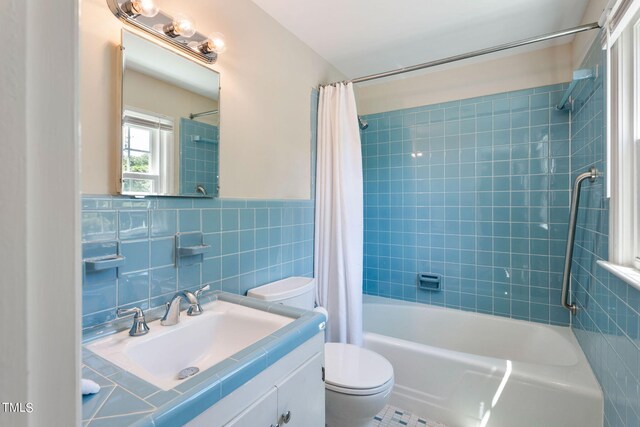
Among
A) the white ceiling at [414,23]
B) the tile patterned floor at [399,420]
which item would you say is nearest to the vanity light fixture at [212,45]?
the white ceiling at [414,23]

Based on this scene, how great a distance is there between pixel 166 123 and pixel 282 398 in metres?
1.13

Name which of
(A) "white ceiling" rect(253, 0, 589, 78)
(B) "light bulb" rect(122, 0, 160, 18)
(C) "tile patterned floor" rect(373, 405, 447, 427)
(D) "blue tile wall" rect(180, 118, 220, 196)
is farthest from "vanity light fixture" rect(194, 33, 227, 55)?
(C) "tile patterned floor" rect(373, 405, 447, 427)

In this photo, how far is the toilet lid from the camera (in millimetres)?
1432

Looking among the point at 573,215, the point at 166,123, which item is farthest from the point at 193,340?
the point at 573,215

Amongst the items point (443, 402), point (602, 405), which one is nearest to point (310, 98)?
point (443, 402)

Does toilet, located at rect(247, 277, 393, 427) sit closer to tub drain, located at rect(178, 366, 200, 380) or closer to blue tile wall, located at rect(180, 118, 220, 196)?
tub drain, located at rect(178, 366, 200, 380)

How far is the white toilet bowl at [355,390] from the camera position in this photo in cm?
141

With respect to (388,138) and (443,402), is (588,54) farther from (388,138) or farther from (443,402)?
(443,402)

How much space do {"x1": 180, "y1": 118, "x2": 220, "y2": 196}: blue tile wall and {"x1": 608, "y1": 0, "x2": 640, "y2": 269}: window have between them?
1.76m

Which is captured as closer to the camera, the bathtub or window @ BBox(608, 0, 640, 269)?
window @ BBox(608, 0, 640, 269)

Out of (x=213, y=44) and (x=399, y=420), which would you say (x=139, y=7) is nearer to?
(x=213, y=44)

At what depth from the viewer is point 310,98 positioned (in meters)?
2.20

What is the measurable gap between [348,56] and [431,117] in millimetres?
858

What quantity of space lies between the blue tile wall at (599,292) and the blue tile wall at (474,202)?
205 millimetres
